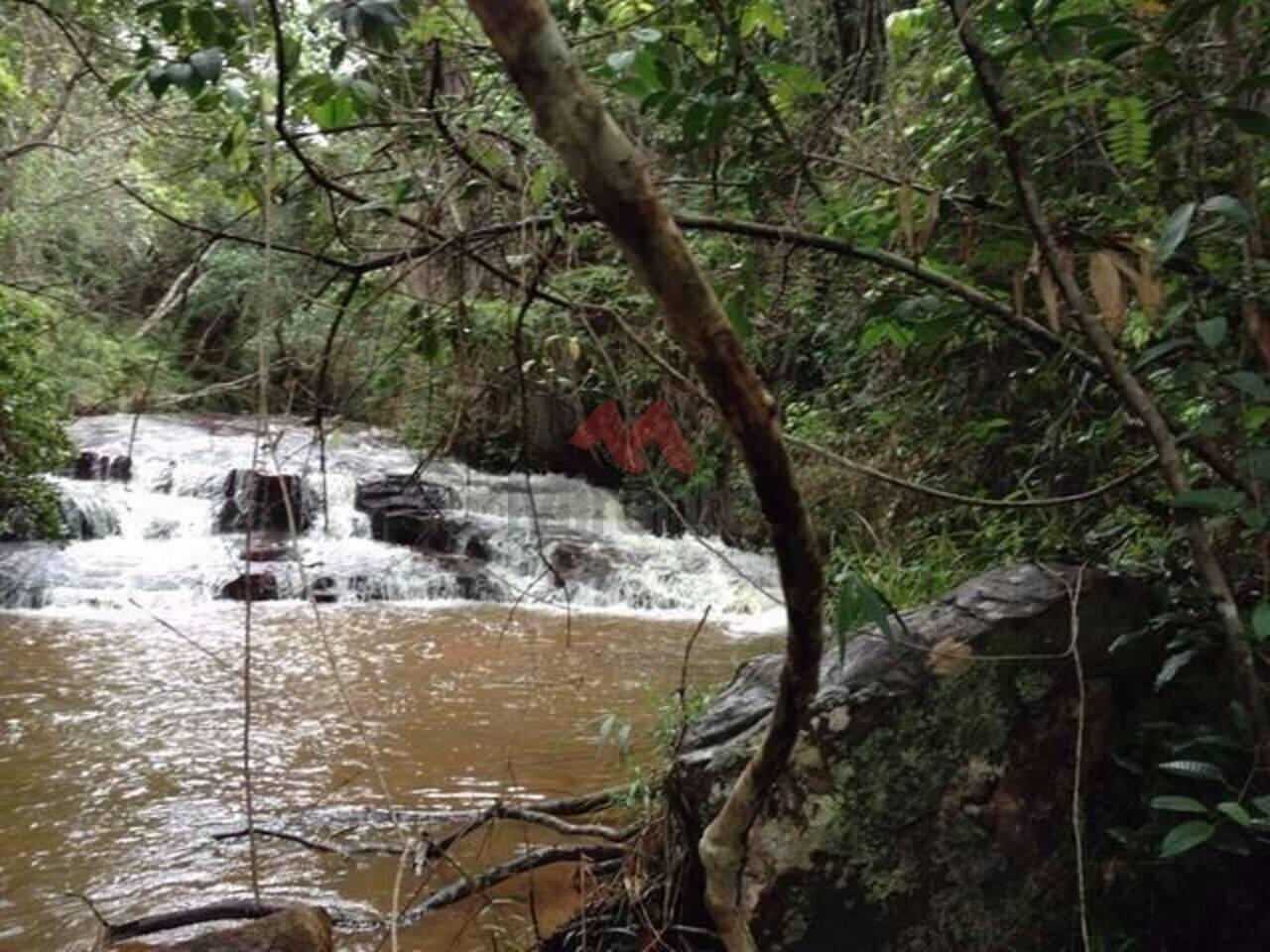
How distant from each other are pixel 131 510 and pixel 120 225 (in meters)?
6.88

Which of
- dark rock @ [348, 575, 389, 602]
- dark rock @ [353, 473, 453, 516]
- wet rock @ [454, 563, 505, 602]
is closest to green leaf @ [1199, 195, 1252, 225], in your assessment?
wet rock @ [454, 563, 505, 602]

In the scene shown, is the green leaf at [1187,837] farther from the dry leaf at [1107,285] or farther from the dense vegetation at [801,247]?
the dry leaf at [1107,285]

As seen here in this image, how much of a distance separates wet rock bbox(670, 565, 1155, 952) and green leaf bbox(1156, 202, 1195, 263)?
3.33 feet

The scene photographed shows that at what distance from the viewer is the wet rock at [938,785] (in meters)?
2.29

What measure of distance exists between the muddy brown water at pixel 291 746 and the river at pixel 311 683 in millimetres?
17

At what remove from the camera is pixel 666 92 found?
7.16 ft

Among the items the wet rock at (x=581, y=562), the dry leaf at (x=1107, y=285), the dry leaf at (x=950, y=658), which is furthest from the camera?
the wet rock at (x=581, y=562)

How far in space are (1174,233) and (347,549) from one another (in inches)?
399

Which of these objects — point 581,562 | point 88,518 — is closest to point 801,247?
point 581,562

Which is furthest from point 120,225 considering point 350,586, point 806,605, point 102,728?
point 806,605

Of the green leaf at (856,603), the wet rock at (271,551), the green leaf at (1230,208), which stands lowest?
the wet rock at (271,551)

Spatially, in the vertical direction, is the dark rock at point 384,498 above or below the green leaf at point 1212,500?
below

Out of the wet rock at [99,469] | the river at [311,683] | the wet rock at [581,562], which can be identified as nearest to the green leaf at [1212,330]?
the river at [311,683]

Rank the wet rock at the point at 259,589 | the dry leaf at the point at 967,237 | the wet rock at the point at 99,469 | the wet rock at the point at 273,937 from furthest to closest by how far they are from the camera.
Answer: the wet rock at the point at 99,469 < the wet rock at the point at 259,589 < the wet rock at the point at 273,937 < the dry leaf at the point at 967,237
